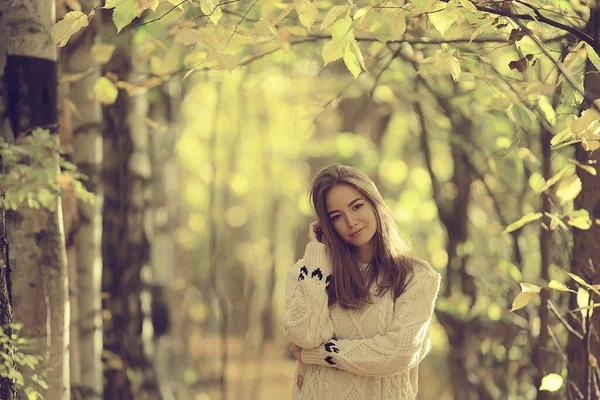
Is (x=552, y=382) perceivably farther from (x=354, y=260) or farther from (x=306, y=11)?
(x=306, y=11)

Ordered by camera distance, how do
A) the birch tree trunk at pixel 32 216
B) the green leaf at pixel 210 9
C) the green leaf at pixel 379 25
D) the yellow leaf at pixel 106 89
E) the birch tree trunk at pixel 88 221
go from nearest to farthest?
the green leaf at pixel 379 25, the green leaf at pixel 210 9, the birch tree trunk at pixel 32 216, the yellow leaf at pixel 106 89, the birch tree trunk at pixel 88 221

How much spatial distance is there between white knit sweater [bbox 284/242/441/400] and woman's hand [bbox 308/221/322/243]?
76mm

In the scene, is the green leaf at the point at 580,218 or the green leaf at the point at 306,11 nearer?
the green leaf at the point at 306,11

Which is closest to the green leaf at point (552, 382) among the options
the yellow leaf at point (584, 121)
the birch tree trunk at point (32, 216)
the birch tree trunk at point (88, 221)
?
the yellow leaf at point (584, 121)

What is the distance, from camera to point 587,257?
422 centimetres

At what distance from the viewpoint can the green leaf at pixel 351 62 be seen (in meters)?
3.21

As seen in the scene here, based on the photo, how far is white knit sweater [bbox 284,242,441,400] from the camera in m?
3.65

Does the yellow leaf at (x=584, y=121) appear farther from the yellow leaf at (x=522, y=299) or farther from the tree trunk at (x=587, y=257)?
the tree trunk at (x=587, y=257)

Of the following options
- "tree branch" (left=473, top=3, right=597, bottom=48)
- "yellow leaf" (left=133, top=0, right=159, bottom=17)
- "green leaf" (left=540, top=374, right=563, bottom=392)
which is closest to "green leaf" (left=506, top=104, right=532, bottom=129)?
"tree branch" (left=473, top=3, right=597, bottom=48)

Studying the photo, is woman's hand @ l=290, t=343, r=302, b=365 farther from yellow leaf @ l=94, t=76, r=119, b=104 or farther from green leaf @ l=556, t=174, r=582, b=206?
yellow leaf @ l=94, t=76, r=119, b=104

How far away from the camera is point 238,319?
31.2 m

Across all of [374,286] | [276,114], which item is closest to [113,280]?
[374,286]

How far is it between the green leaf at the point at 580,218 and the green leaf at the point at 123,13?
2.15 meters

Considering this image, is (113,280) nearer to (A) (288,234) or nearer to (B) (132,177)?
(B) (132,177)
